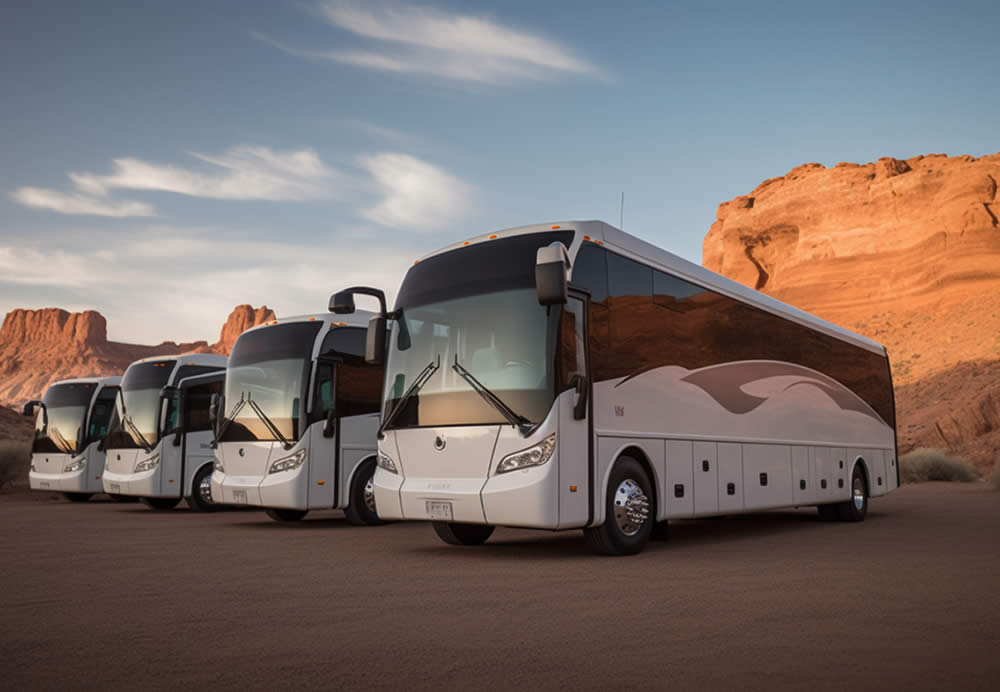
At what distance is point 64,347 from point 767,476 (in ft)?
514

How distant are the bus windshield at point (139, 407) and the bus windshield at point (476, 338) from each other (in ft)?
32.0

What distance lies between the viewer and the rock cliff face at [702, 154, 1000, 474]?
54.8 m

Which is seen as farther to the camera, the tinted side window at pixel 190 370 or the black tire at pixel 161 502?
the black tire at pixel 161 502

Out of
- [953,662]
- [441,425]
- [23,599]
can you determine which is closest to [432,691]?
[953,662]

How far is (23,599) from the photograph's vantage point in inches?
270

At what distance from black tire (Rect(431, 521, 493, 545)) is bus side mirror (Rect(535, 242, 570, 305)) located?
11.6 feet

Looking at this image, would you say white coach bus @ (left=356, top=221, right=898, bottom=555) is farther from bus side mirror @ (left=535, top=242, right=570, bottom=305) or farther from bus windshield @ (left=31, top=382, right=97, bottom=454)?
bus windshield @ (left=31, top=382, right=97, bottom=454)

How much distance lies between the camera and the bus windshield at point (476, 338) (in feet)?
28.7

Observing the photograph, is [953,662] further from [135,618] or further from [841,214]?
[841,214]

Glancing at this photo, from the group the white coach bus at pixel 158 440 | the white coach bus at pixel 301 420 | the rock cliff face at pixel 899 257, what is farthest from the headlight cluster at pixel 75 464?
the rock cliff face at pixel 899 257

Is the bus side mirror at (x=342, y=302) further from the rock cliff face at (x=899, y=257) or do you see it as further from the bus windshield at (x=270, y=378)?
the rock cliff face at (x=899, y=257)

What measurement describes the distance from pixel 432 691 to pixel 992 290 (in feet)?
220

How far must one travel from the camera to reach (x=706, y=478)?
10.9 metres

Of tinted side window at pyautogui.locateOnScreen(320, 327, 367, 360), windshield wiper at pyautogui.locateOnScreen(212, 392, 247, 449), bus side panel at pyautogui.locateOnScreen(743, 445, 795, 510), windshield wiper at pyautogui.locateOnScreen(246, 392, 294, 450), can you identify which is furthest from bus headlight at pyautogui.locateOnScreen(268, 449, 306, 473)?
bus side panel at pyautogui.locateOnScreen(743, 445, 795, 510)
